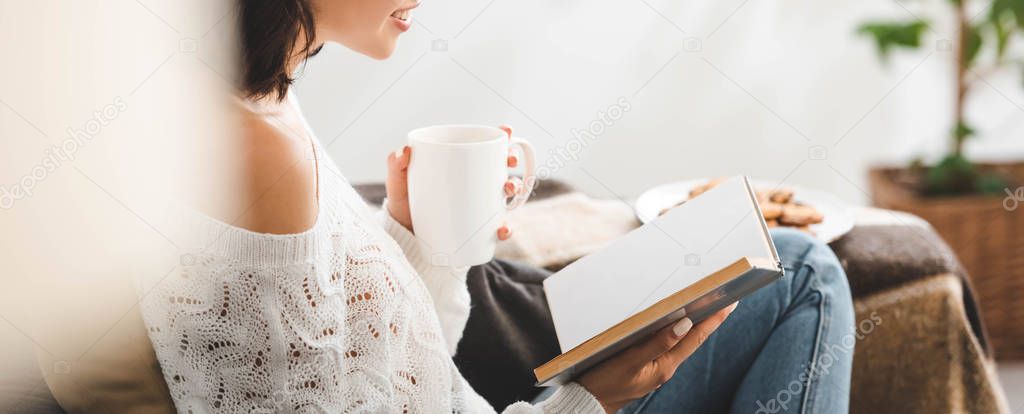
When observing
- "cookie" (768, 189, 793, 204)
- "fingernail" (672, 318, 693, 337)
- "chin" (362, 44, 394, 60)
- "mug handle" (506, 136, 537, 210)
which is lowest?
"cookie" (768, 189, 793, 204)

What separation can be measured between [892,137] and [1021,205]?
18.2 inches

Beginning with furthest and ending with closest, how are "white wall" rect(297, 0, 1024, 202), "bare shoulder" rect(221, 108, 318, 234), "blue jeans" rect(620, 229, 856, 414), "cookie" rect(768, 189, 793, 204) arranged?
1. "white wall" rect(297, 0, 1024, 202)
2. "cookie" rect(768, 189, 793, 204)
3. "blue jeans" rect(620, 229, 856, 414)
4. "bare shoulder" rect(221, 108, 318, 234)

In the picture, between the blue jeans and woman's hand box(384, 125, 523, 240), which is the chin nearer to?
woman's hand box(384, 125, 523, 240)

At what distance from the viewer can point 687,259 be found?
2.60ft

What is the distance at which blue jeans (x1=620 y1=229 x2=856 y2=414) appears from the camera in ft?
2.97

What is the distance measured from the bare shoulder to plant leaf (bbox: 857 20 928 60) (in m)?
1.48

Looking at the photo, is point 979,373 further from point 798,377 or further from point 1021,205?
point 1021,205

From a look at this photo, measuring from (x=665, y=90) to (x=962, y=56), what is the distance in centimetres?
63

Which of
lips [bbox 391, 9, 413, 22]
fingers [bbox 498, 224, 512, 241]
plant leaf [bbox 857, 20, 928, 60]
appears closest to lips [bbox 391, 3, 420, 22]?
lips [bbox 391, 9, 413, 22]

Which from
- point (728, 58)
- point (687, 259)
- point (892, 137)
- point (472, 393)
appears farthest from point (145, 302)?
point (892, 137)

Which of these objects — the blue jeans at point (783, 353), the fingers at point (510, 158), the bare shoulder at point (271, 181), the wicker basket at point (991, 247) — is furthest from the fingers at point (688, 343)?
the wicker basket at point (991, 247)

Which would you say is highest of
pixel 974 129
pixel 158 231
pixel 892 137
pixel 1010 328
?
pixel 158 231

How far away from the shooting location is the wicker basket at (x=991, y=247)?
1.75 m

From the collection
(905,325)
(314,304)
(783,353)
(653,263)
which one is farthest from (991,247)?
(314,304)
